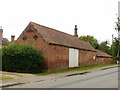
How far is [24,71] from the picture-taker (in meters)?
Answer: 36.2

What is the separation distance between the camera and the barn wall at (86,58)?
2121 inches

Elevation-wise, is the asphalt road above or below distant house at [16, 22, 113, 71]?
below

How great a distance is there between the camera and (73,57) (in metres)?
49.3

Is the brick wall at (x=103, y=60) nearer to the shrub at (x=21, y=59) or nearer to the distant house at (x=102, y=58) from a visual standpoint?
the distant house at (x=102, y=58)

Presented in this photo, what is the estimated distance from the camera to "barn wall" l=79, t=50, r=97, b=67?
5388cm

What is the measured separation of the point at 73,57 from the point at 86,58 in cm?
845

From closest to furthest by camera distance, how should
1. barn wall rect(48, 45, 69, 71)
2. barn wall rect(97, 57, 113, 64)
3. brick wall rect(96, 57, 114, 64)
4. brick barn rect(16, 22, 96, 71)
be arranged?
1. brick barn rect(16, 22, 96, 71)
2. barn wall rect(48, 45, 69, 71)
3. brick wall rect(96, 57, 114, 64)
4. barn wall rect(97, 57, 113, 64)

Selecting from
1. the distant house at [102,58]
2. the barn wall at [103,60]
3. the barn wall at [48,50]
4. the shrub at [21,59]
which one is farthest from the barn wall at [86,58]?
the shrub at [21,59]

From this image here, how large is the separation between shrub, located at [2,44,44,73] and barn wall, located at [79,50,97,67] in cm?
1758

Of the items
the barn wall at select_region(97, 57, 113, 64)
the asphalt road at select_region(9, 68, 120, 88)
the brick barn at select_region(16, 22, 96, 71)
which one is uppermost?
the brick barn at select_region(16, 22, 96, 71)

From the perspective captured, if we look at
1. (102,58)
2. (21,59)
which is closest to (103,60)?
(102,58)

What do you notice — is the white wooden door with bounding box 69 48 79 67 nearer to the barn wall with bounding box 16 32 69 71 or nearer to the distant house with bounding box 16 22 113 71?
the distant house with bounding box 16 22 113 71

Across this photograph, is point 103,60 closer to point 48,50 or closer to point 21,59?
point 48,50

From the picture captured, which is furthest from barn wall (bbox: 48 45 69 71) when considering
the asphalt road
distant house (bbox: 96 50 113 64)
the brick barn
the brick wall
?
distant house (bbox: 96 50 113 64)
